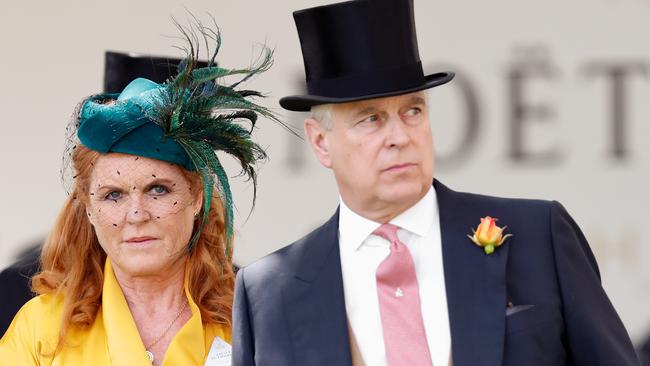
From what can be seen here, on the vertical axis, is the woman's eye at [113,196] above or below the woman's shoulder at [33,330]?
above

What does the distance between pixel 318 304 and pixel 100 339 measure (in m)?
0.93

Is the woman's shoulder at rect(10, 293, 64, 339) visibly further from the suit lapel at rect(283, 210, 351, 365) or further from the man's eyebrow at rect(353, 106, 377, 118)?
the man's eyebrow at rect(353, 106, 377, 118)

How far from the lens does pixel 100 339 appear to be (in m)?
4.77

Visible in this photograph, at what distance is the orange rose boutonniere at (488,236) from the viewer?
404cm

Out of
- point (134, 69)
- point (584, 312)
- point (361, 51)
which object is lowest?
point (584, 312)

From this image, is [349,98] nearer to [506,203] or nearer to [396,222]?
[396,222]

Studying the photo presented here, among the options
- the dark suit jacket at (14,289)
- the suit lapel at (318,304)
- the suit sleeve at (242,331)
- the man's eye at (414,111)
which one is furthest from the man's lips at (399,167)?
the dark suit jacket at (14,289)

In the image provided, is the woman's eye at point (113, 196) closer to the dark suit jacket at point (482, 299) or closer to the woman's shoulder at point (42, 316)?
the woman's shoulder at point (42, 316)

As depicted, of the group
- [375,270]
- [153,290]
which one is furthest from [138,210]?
[375,270]

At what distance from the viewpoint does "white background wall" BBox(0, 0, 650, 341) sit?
278 inches

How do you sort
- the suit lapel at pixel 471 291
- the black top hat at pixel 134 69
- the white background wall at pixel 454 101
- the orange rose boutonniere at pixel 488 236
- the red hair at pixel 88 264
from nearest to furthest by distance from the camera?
1. the suit lapel at pixel 471 291
2. the orange rose boutonniere at pixel 488 236
3. the red hair at pixel 88 264
4. the black top hat at pixel 134 69
5. the white background wall at pixel 454 101

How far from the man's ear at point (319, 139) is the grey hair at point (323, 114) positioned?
13 mm

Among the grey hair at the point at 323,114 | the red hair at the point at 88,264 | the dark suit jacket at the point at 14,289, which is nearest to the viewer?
the grey hair at the point at 323,114

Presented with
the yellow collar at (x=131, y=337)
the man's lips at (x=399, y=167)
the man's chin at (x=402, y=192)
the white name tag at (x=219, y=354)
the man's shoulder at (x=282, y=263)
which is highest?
the man's lips at (x=399, y=167)
